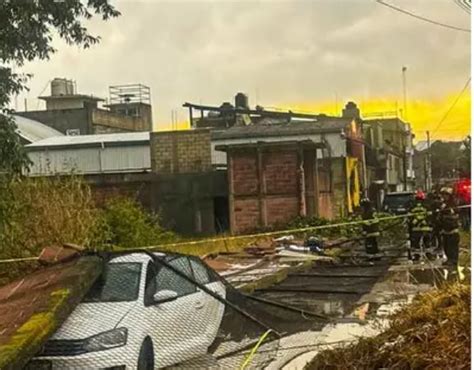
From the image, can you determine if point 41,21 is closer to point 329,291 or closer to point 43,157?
point 43,157

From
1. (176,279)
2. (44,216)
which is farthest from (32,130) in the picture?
(176,279)

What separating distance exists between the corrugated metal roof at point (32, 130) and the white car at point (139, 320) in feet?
1.49

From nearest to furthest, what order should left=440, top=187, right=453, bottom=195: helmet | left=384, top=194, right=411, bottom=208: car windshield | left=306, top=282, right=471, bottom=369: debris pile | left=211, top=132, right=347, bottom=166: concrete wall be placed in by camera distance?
left=306, top=282, right=471, bottom=369: debris pile < left=440, top=187, right=453, bottom=195: helmet < left=211, top=132, right=347, bottom=166: concrete wall < left=384, top=194, right=411, bottom=208: car windshield

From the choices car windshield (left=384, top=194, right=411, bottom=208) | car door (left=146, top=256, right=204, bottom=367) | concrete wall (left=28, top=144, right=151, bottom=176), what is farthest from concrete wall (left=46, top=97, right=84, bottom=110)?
car windshield (left=384, top=194, right=411, bottom=208)

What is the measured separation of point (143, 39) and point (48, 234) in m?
0.66

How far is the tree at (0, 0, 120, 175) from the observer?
77.9 inches

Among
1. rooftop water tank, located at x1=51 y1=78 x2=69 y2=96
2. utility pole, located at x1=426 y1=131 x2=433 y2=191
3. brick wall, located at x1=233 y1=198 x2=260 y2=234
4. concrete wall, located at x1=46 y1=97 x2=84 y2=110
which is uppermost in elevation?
rooftop water tank, located at x1=51 y1=78 x2=69 y2=96

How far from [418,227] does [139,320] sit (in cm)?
107

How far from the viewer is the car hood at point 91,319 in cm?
184

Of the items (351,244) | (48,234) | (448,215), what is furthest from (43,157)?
(448,215)

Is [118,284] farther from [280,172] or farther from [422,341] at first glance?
[422,341]

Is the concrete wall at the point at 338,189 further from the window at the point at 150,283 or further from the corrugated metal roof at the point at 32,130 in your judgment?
the corrugated metal roof at the point at 32,130

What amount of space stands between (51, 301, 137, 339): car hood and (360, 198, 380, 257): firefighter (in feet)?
2.87

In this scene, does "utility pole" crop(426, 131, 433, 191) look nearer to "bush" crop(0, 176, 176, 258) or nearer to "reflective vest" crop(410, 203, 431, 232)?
"reflective vest" crop(410, 203, 431, 232)
